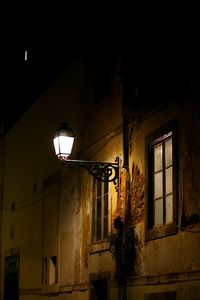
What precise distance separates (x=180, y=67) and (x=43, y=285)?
8857 mm

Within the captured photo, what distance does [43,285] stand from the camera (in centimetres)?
1817

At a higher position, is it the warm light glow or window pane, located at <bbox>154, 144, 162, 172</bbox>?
the warm light glow

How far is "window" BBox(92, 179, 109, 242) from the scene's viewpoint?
14383 millimetres

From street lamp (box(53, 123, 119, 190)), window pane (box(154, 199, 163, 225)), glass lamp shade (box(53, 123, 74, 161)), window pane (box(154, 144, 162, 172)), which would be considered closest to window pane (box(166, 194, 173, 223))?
window pane (box(154, 199, 163, 225))

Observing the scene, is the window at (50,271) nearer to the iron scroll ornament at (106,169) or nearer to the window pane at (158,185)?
the iron scroll ornament at (106,169)

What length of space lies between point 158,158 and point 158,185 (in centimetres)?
46

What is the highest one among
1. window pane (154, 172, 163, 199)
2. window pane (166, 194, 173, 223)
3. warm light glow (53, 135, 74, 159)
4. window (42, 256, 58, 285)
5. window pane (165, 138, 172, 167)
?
warm light glow (53, 135, 74, 159)

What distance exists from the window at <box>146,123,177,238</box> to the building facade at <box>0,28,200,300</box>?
2 centimetres

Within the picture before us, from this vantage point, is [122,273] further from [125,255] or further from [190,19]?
[190,19]

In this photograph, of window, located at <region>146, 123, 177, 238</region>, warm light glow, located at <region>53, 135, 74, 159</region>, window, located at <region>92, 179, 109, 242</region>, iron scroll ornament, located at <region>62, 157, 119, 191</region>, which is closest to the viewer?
window, located at <region>146, 123, 177, 238</region>

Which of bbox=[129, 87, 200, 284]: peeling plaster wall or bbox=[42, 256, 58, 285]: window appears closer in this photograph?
bbox=[129, 87, 200, 284]: peeling plaster wall

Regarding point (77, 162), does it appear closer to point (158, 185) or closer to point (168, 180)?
point (158, 185)

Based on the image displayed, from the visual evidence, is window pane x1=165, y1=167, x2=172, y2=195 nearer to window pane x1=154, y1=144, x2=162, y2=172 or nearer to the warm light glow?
window pane x1=154, y1=144, x2=162, y2=172

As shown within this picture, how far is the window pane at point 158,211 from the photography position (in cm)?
1168
